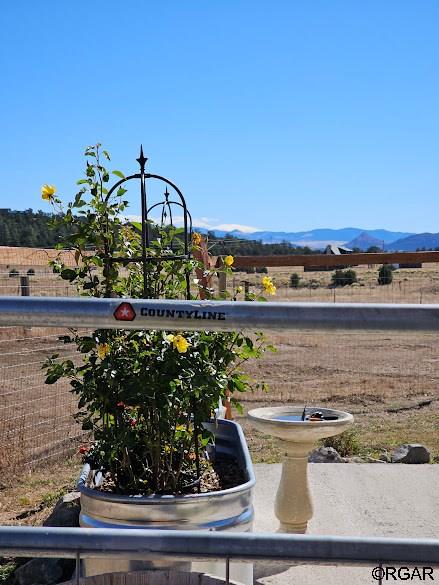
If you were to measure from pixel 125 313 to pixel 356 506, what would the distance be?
4100mm

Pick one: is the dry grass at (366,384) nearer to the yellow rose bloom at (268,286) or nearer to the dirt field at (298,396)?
the dirt field at (298,396)

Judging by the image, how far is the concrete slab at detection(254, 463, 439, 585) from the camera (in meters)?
4.21

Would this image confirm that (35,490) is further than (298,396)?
No

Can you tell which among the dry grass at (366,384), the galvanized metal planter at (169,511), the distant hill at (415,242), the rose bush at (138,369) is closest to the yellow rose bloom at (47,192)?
the rose bush at (138,369)

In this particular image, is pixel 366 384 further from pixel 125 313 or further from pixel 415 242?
pixel 415 242

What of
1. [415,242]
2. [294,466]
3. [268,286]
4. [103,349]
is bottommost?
[294,466]

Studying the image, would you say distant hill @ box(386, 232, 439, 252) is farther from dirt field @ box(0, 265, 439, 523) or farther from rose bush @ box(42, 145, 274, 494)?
rose bush @ box(42, 145, 274, 494)

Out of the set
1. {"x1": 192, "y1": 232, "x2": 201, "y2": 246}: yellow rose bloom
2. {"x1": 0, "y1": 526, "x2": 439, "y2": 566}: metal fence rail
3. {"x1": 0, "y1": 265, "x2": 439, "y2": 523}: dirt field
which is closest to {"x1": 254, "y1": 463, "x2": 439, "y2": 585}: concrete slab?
{"x1": 0, "y1": 265, "x2": 439, "y2": 523}: dirt field

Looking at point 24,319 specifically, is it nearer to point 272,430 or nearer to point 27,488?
point 272,430

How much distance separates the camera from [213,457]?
384 centimetres

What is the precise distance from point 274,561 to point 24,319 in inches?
24.8

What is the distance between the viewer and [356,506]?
519 cm

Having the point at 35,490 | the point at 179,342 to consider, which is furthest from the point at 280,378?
the point at 179,342

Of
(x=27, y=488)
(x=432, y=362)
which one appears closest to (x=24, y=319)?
(x=27, y=488)
